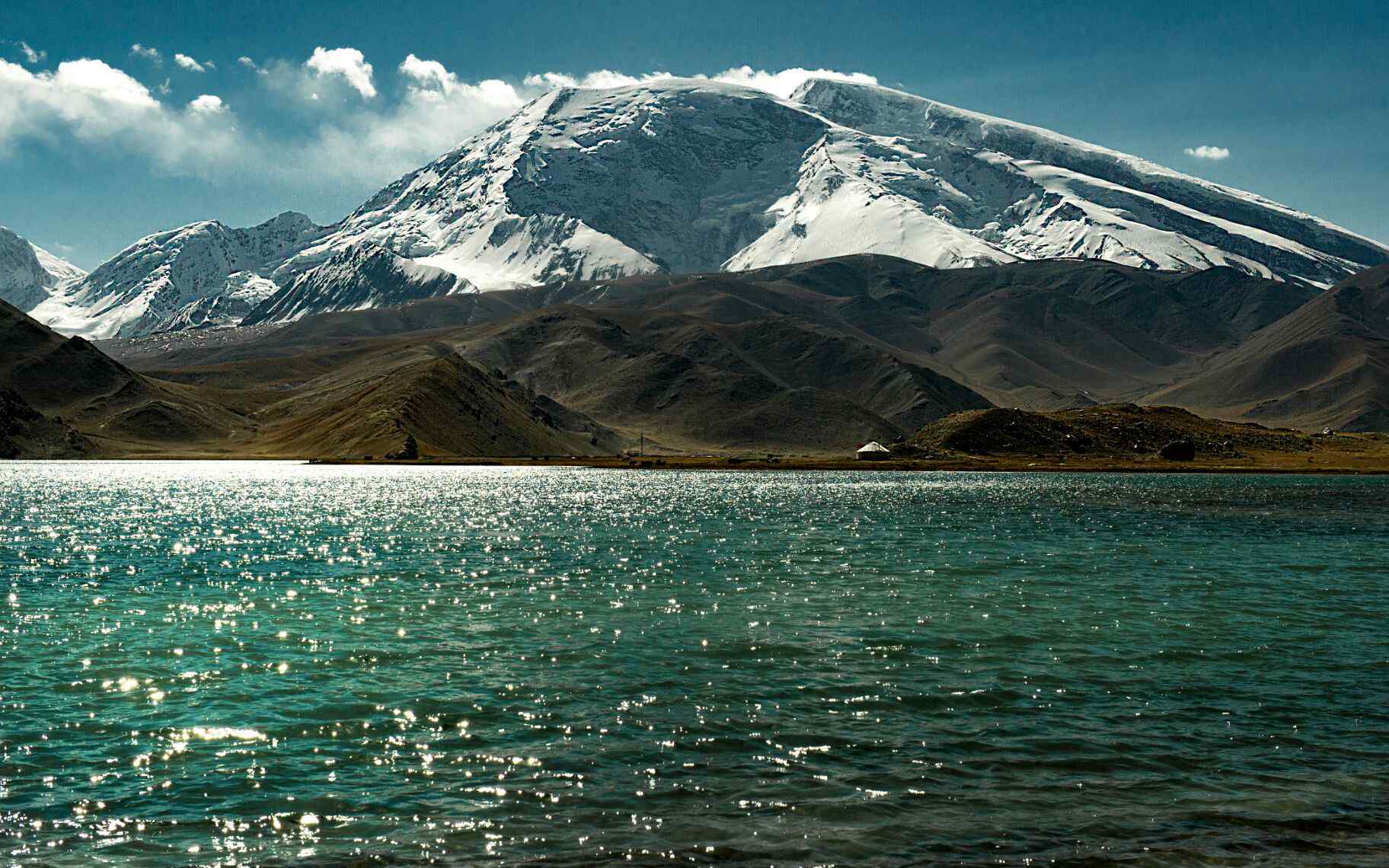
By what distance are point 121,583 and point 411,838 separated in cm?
4597

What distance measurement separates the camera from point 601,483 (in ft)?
650

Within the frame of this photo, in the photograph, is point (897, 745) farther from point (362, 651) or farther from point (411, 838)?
point (362, 651)

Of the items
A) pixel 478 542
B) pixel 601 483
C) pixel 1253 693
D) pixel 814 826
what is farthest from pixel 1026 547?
pixel 601 483

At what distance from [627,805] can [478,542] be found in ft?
210

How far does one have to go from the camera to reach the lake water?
22.1m

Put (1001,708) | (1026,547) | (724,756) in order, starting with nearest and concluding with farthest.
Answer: (724,756)
(1001,708)
(1026,547)

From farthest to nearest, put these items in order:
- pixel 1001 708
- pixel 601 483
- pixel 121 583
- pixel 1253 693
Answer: pixel 601 483
pixel 121 583
pixel 1253 693
pixel 1001 708

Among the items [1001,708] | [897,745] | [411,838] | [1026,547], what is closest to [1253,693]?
[1001,708]

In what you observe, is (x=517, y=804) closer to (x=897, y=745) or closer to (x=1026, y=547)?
(x=897, y=745)

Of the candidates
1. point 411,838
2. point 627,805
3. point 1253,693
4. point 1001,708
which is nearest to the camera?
point 411,838

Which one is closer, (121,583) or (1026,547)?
(121,583)

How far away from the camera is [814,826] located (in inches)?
882

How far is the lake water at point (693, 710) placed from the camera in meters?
22.1

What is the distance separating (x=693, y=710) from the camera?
3131cm
